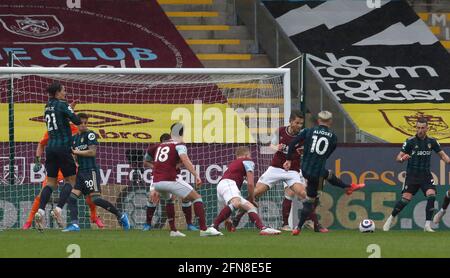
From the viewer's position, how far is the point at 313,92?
24516 millimetres

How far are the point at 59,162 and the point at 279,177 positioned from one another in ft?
12.3

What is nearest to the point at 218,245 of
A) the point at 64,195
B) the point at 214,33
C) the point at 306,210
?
the point at 306,210

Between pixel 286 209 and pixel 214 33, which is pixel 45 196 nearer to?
pixel 286 209

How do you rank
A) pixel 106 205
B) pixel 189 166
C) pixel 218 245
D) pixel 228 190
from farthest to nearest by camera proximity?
pixel 106 205, pixel 228 190, pixel 189 166, pixel 218 245

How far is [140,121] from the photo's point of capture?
2298cm

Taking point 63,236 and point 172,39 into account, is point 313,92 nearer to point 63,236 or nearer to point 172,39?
point 172,39

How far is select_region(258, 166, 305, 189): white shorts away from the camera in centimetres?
1925

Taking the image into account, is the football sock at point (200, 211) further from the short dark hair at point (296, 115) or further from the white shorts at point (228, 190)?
the short dark hair at point (296, 115)

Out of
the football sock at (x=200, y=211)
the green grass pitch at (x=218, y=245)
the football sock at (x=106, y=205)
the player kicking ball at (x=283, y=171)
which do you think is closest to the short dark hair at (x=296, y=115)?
the player kicking ball at (x=283, y=171)

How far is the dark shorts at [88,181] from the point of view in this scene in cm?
1897

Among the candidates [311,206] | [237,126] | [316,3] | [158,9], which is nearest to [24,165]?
[237,126]

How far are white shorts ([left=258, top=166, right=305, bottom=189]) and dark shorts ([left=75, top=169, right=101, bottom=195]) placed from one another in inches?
99.5

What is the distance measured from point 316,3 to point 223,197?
39.7 feet
